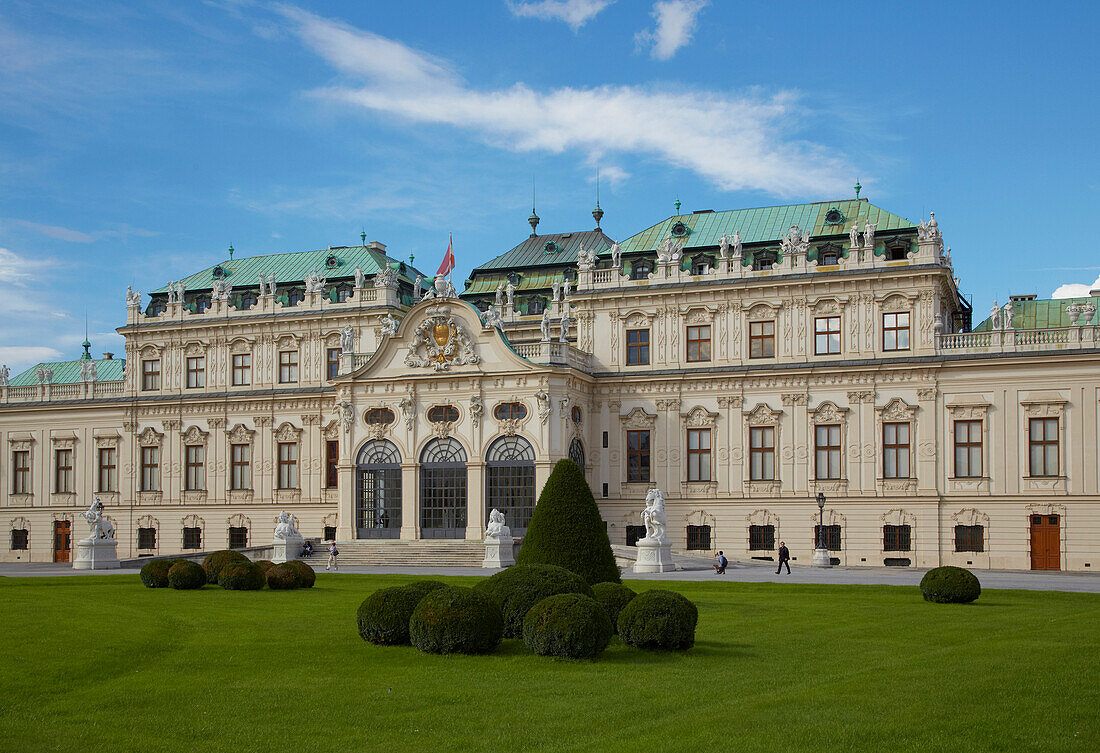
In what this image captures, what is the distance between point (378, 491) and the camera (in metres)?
59.8

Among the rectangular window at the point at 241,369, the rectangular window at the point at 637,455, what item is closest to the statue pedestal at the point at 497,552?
the rectangular window at the point at 637,455

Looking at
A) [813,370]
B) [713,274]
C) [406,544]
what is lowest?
[406,544]

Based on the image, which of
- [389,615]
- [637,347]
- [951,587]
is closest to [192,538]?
[637,347]

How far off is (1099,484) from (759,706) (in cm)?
4132

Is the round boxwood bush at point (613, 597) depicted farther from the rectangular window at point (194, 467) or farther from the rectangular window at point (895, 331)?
the rectangular window at point (194, 467)

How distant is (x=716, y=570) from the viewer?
45344mm

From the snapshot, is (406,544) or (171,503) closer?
A: (406,544)

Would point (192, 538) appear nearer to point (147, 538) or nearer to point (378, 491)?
point (147, 538)

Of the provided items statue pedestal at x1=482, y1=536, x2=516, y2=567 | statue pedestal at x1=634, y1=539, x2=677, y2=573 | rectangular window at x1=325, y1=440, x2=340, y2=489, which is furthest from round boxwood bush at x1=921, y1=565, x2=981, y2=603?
rectangular window at x1=325, y1=440, x2=340, y2=489

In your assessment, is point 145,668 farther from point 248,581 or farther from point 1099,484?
point 1099,484

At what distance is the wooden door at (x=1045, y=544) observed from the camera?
52.1 metres

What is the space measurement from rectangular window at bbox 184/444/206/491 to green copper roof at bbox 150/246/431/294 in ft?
32.3

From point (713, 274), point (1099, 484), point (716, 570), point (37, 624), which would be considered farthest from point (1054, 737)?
point (713, 274)

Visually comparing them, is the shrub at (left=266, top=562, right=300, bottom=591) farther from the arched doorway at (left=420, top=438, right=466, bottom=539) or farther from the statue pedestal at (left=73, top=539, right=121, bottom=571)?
the arched doorway at (left=420, top=438, right=466, bottom=539)
